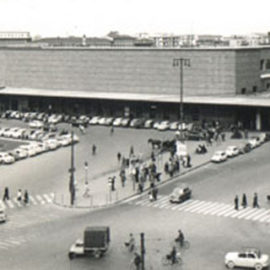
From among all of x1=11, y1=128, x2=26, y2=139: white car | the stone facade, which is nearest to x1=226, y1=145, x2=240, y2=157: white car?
the stone facade

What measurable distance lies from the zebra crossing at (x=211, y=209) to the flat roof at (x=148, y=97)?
30.4 meters

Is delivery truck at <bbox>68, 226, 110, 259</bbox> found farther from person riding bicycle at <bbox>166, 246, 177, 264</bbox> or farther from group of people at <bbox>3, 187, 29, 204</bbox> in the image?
group of people at <bbox>3, 187, 29, 204</bbox>

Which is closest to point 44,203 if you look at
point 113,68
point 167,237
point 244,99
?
point 167,237

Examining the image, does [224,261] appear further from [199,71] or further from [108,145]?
[199,71]

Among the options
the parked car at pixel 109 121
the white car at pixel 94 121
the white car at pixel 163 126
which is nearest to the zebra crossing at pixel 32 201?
the white car at pixel 163 126

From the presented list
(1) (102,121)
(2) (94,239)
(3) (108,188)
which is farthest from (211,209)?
(1) (102,121)

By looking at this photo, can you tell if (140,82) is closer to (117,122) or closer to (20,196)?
(117,122)

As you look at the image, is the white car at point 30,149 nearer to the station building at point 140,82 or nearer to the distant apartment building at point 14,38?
the station building at point 140,82

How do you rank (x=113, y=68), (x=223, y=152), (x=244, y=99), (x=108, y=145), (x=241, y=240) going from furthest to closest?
(x=113, y=68)
(x=244, y=99)
(x=108, y=145)
(x=223, y=152)
(x=241, y=240)

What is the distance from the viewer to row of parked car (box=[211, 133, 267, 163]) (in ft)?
206

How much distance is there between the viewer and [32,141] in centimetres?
7656

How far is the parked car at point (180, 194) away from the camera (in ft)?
161

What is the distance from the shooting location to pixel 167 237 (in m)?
40.6

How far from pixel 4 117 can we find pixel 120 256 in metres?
63.5
